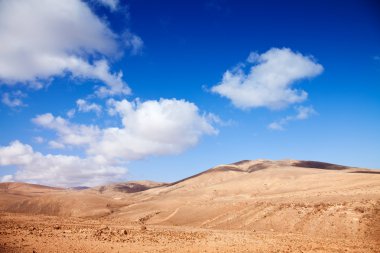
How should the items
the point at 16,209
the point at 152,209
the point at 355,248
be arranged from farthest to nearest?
the point at 16,209 → the point at 152,209 → the point at 355,248

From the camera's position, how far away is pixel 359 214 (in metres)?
26.6

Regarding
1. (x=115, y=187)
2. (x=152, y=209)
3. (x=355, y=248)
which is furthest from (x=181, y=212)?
(x=115, y=187)

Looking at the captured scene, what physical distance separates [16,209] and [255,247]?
52.9 metres

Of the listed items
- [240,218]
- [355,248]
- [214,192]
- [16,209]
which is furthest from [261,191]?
[16,209]

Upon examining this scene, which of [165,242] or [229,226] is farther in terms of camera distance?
[229,226]

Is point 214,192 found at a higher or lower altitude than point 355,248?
higher

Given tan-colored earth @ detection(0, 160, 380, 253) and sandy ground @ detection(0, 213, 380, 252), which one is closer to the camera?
sandy ground @ detection(0, 213, 380, 252)

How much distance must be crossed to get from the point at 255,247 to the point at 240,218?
43.0 ft

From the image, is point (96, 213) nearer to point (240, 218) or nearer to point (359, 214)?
point (240, 218)

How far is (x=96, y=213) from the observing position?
49.6 metres

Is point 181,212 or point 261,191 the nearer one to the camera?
point 181,212

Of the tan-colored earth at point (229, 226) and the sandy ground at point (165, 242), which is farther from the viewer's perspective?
the tan-colored earth at point (229, 226)

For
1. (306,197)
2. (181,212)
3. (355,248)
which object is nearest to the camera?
(355,248)

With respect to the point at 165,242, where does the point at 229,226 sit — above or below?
below
